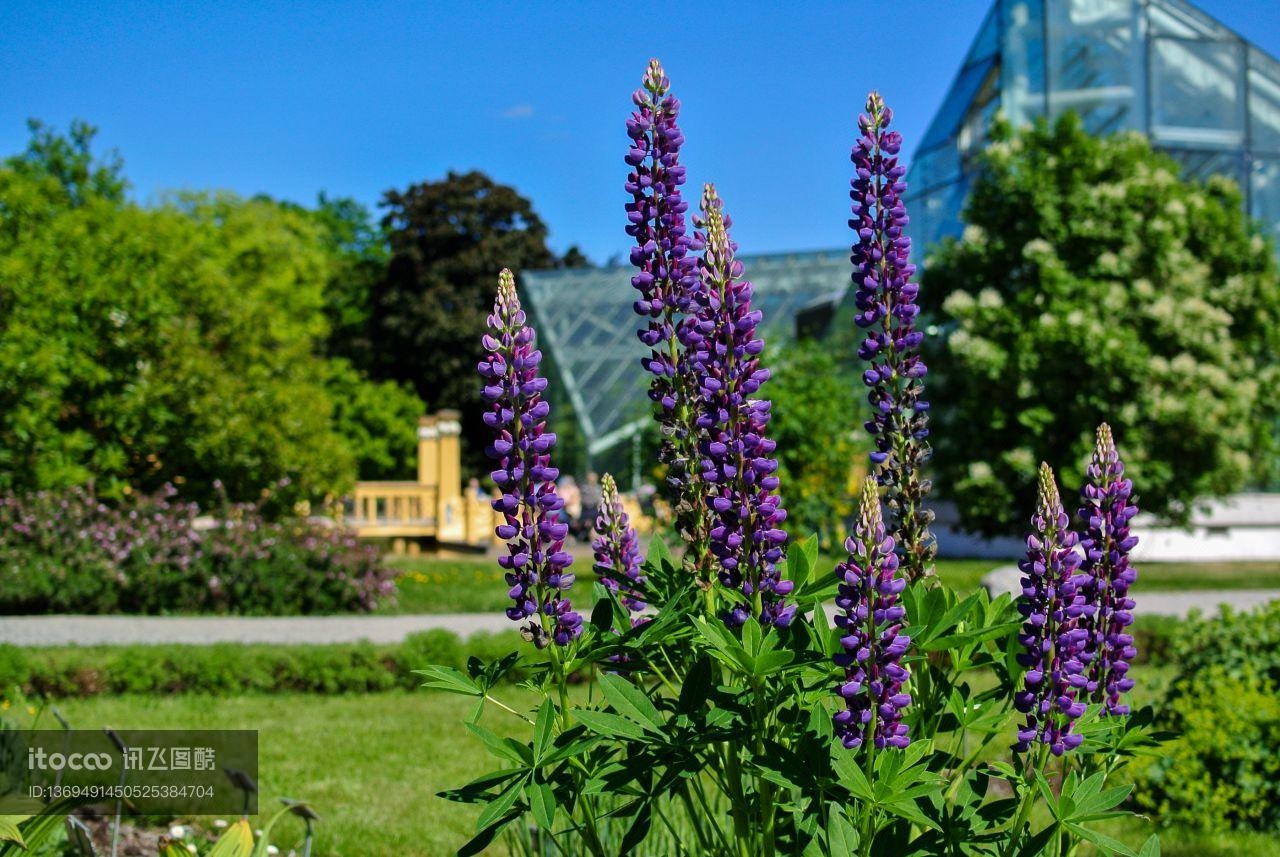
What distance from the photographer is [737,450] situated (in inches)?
98.3

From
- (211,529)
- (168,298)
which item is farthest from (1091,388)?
(168,298)

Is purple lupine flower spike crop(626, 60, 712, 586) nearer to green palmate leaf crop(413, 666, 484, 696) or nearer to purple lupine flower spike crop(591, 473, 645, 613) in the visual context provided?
purple lupine flower spike crop(591, 473, 645, 613)

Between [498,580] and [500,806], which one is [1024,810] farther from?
[498,580]

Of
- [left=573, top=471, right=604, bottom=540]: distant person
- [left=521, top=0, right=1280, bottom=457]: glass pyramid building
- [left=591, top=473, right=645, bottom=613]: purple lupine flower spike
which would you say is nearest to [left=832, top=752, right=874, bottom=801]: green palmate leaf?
[left=591, top=473, right=645, bottom=613]: purple lupine flower spike

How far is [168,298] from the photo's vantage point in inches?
688

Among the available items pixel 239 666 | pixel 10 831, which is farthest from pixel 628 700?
pixel 239 666

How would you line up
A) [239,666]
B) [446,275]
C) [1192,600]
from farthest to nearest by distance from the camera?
[446,275], [1192,600], [239,666]

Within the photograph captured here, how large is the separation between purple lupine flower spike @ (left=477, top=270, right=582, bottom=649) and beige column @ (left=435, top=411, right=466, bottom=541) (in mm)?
25528

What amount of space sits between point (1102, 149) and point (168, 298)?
46.4 feet

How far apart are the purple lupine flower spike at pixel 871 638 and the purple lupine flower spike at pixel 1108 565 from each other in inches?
27.4

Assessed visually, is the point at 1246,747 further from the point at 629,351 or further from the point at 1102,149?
the point at 629,351

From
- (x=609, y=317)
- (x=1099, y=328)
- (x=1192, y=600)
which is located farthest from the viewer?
(x=609, y=317)

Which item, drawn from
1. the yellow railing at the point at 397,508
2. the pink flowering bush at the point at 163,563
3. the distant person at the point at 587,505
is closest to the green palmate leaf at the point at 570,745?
the pink flowering bush at the point at 163,563

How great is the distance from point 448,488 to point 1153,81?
55.5ft
